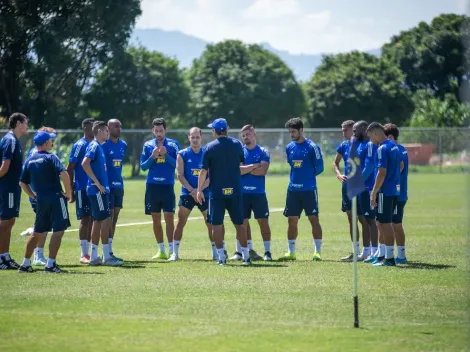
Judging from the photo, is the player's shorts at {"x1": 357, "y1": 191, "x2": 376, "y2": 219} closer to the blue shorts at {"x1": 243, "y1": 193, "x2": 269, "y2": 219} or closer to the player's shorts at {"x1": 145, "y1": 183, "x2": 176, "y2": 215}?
the blue shorts at {"x1": 243, "y1": 193, "x2": 269, "y2": 219}

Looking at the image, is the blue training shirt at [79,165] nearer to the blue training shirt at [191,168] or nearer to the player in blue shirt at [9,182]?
the player in blue shirt at [9,182]

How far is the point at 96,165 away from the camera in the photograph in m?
17.4

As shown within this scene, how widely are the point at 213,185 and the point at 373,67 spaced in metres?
69.4

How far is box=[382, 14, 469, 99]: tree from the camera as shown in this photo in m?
97.2

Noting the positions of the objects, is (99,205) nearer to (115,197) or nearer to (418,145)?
(115,197)

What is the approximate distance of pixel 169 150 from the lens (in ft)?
61.7

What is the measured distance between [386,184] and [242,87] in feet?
231

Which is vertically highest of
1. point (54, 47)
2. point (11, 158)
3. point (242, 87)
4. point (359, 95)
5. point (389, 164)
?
point (54, 47)

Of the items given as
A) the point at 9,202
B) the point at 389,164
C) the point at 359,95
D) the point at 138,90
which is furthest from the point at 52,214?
the point at 359,95

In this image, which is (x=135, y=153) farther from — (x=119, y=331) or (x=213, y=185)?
(x=119, y=331)

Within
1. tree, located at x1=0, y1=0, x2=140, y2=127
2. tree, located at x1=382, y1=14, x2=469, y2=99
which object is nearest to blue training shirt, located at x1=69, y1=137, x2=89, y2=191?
tree, located at x1=0, y1=0, x2=140, y2=127

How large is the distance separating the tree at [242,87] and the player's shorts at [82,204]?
2604 inches

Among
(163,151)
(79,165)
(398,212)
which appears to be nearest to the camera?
(398,212)

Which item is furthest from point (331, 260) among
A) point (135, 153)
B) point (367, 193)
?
point (135, 153)
